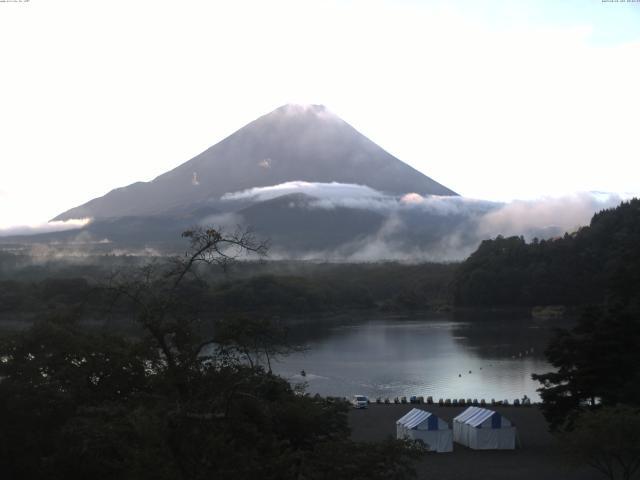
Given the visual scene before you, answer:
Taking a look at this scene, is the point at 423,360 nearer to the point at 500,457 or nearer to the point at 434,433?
the point at 434,433

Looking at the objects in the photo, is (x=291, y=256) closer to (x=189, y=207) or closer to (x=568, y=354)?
(x=189, y=207)

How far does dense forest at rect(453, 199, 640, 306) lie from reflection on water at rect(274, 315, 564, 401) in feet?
27.2

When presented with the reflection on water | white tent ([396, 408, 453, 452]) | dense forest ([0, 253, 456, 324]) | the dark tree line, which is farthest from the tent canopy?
dense forest ([0, 253, 456, 324])

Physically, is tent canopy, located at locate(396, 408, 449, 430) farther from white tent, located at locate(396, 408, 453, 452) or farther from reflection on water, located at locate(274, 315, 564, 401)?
reflection on water, located at locate(274, 315, 564, 401)

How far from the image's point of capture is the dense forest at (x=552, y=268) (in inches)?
1565

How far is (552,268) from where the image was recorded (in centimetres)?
4112

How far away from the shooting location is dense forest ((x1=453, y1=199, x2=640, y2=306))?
3975 centimetres

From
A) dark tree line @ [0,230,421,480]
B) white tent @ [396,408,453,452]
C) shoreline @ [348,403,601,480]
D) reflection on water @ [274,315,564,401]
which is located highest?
dark tree line @ [0,230,421,480]

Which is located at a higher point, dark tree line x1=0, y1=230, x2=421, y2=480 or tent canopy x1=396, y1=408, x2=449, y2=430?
→ dark tree line x1=0, y1=230, x2=421, y2=480

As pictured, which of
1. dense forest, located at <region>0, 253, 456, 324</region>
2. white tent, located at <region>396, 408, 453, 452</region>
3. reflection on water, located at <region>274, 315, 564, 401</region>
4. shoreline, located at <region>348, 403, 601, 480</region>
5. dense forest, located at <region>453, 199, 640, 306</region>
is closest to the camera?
shoreline, located at <region>348, 403, 601, 480</region>

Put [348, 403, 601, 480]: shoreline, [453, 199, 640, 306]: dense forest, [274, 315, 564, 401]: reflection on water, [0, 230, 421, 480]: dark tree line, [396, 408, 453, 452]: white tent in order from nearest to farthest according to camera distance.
A: 1. [0, 230, 421, 480]: dark tree line
2. [348, 403, 601, 480]: shoreline
3. [396, 408, 453, 452]: white tent
4. [274, 315, 564, 401]: reflection on water
5. [453, 199, 640, 306]: dense forest

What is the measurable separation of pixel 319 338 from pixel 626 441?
20262mm

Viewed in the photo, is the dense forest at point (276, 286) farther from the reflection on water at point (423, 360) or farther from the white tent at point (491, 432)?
the white tent at point (491, 432)

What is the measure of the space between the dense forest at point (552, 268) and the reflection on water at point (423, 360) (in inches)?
327
